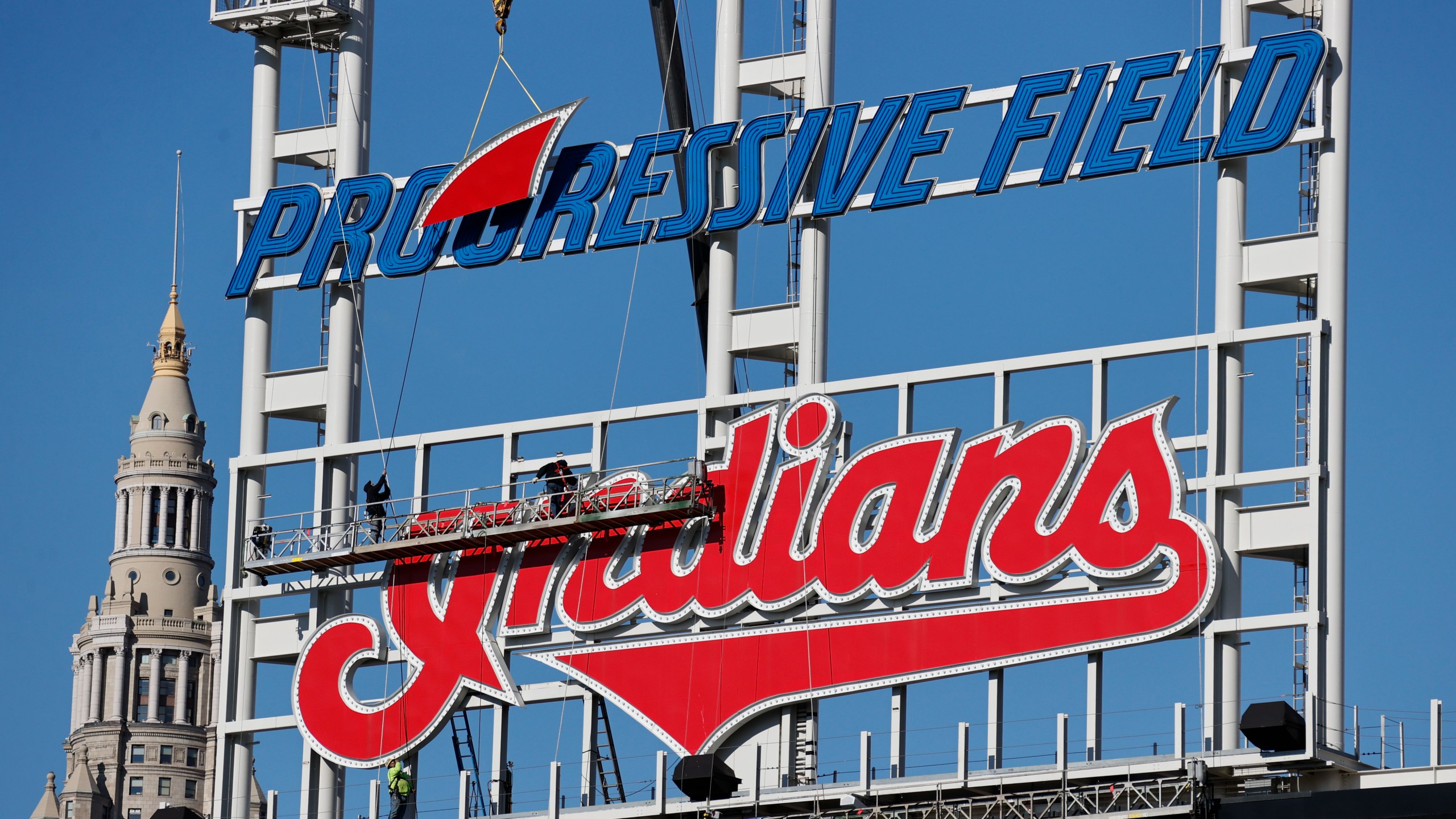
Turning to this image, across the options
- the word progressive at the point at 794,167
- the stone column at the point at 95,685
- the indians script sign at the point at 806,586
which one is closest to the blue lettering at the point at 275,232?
the word progressive at the point at 794,167

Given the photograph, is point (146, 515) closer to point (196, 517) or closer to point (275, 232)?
point (196, 517)

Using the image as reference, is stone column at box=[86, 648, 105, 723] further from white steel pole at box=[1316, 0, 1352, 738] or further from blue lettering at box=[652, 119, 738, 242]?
white steel pole at box=[1316, 0, 1352, 738]

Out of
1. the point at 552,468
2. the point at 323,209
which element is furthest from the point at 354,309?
the point at 552,468

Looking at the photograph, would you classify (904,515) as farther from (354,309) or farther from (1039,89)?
→ (354,309)

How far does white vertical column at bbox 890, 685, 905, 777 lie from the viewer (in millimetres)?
42125

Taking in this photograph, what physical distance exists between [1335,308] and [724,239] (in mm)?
11941

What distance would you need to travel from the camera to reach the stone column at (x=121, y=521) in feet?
597

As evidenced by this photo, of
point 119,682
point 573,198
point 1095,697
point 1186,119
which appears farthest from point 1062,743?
point 119,682

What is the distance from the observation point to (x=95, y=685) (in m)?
175

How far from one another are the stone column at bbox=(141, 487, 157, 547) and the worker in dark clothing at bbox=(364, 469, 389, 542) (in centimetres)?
13539

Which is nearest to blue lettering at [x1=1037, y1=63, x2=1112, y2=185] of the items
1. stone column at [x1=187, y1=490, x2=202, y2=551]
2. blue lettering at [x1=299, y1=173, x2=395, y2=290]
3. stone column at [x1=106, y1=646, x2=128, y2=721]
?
blue lettering at [x1=299, y1=173, x2=395, y2=290]

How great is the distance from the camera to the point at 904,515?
142 feet

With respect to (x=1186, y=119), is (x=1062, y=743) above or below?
below

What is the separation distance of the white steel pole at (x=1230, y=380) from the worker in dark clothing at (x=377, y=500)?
52.8ft
